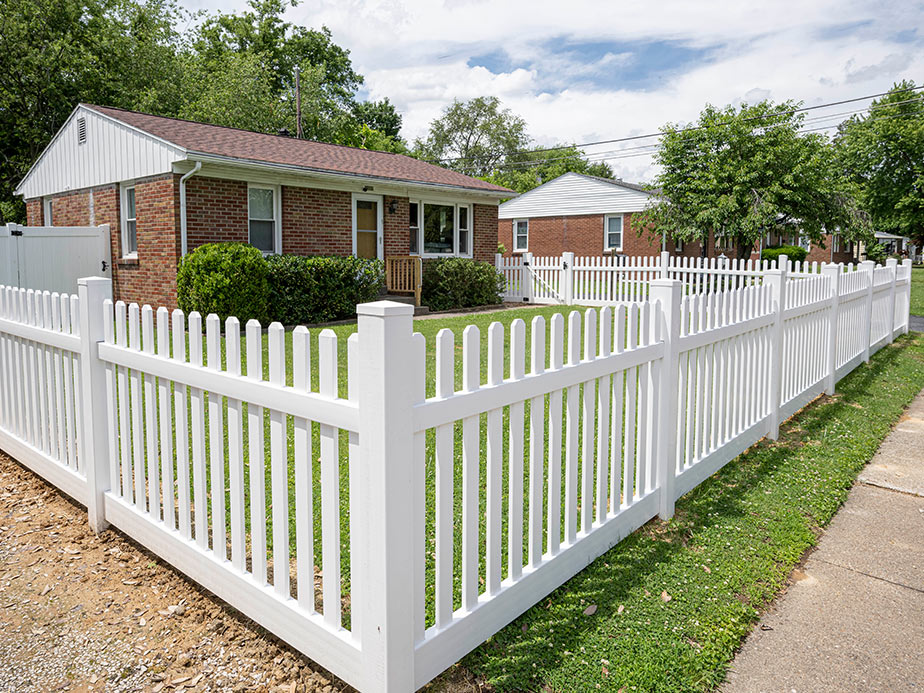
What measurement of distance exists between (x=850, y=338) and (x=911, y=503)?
4221mm

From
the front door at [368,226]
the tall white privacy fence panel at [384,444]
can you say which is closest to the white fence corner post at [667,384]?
the tall white privacy fence panel at [384,444]

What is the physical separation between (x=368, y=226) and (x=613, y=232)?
16770mm

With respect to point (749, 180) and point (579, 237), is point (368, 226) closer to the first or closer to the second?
point (749, 180)

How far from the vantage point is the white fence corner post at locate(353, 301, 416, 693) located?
1970 millimetres

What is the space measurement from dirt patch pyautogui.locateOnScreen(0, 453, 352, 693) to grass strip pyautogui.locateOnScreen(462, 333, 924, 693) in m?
0.77

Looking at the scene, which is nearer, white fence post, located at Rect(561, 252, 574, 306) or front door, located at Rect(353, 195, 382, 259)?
front door, located at Rect(353, 195, 382, 259)

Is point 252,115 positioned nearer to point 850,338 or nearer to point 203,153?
point 203,153

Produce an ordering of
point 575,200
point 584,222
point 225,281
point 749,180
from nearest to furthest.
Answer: point 225,281 < point 749,180 < point 584,222 < point 575,200

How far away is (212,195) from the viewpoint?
41.9 feet

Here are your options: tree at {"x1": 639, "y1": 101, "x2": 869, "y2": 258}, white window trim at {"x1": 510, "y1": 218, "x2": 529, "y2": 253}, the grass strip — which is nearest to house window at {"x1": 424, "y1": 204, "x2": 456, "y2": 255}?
tree at {"x1": 639, "y1": 101, "x2": 869, "y2": 258}

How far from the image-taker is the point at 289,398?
2.38 metres

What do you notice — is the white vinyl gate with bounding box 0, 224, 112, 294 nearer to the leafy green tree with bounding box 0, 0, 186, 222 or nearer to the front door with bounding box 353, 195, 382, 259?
the front door with bounding box 353, 195, 382, 259

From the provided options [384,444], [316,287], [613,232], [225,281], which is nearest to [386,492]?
[384,444]

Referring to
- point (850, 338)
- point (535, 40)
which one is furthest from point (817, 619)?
point (535, 40)
